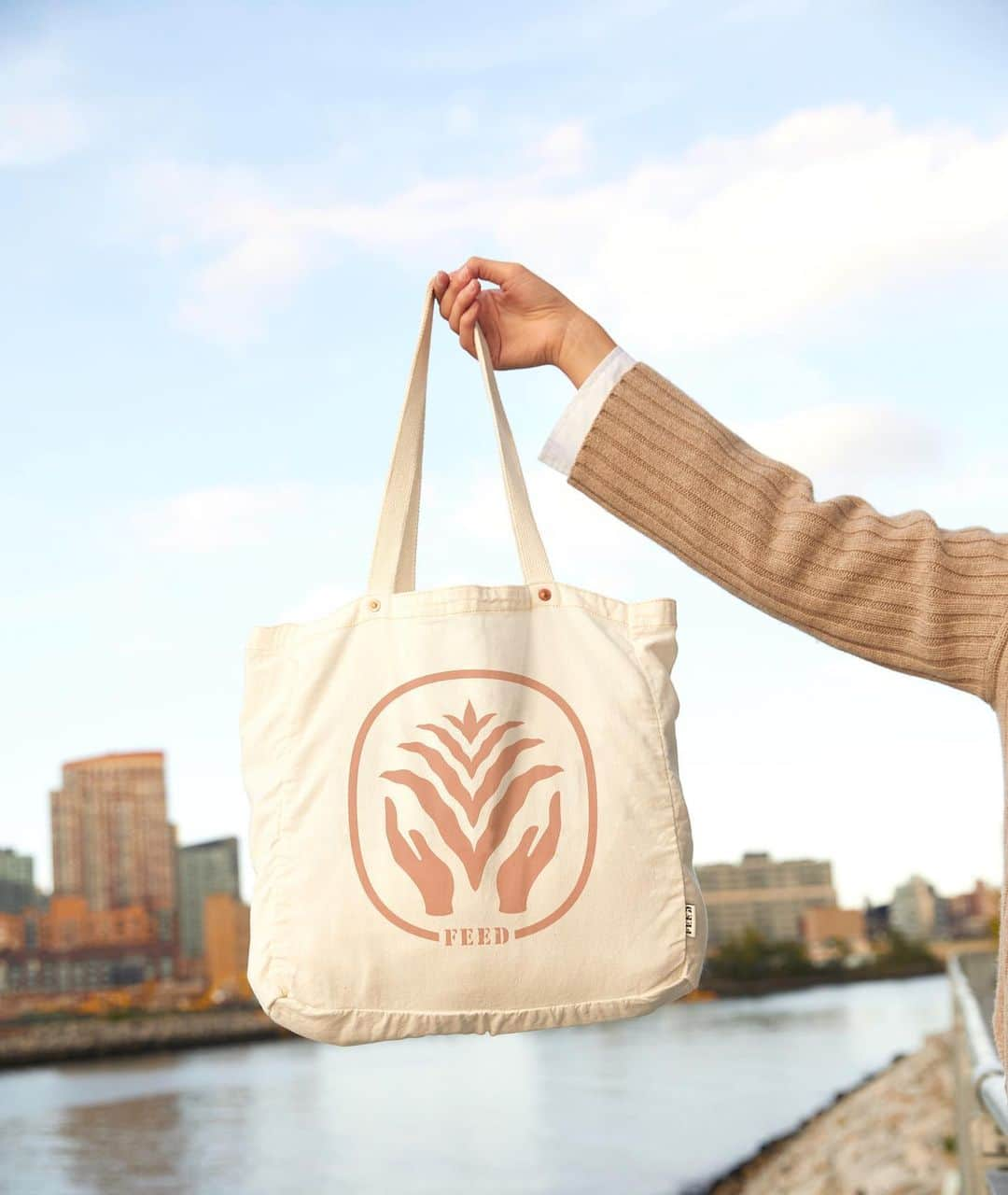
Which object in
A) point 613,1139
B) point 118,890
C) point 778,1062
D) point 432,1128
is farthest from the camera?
point 118,890

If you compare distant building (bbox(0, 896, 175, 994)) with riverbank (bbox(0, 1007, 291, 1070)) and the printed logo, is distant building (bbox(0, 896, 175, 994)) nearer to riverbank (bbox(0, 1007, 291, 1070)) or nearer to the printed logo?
riverbank (bbox(0, 1007, 291, 1070))

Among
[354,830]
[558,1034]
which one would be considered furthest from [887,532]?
[558,1034]

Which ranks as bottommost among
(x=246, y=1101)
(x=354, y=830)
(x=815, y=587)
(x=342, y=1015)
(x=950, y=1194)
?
(x=246, y=1101)

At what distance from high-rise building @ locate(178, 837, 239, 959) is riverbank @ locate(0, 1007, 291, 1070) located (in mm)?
5461

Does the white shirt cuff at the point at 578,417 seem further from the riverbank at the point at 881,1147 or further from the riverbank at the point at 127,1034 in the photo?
the riverbank at the point at 127,1034

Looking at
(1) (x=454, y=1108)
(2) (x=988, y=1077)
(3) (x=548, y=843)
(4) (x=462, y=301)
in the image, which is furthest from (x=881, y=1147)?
(1) (x=454, y=1108)

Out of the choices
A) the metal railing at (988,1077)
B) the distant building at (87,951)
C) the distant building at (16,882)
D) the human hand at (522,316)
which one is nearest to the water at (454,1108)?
the distant building at (87,951)

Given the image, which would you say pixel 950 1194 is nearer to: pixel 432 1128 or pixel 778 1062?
pixel 432 1128

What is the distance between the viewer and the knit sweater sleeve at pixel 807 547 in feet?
3.13

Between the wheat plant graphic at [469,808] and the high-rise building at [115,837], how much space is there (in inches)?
2158

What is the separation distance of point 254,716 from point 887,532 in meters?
0.48

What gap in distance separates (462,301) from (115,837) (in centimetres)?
5577

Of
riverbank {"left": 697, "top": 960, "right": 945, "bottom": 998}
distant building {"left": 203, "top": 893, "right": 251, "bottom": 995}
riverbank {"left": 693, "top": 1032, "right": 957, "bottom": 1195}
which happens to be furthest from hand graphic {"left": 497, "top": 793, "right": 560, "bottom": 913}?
riverbank {"left": 697, "top": 960, "right": 945, "bottom": 998}

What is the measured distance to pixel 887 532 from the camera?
3.19 feet
